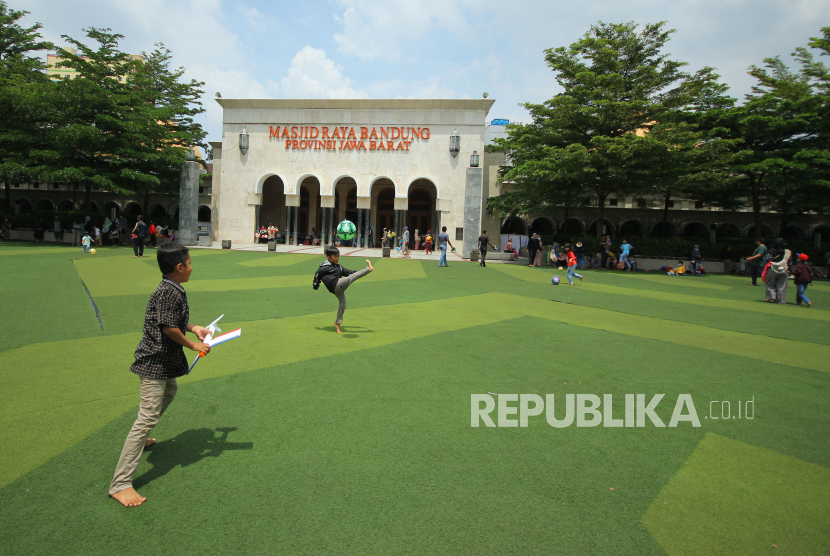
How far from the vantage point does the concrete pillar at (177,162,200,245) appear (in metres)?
31.0

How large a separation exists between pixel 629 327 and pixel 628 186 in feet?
57.4

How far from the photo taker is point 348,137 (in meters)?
33.6

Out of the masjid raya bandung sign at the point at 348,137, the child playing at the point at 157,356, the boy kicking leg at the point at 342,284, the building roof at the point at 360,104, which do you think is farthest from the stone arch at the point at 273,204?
the child playing at the point at 157,356

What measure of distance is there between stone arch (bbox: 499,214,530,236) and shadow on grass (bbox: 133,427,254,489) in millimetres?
32317

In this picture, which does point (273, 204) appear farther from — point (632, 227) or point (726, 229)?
point (726, 229)

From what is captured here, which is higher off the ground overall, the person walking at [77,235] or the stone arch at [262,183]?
the stone arch at [262,183]

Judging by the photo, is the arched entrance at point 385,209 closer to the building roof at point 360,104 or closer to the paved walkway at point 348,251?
the paved walkway at point 348,251

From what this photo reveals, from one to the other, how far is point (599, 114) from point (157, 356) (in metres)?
25.5

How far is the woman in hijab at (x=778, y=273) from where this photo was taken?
13148 millimetres

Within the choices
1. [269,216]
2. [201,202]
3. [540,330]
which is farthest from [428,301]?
[201,202]

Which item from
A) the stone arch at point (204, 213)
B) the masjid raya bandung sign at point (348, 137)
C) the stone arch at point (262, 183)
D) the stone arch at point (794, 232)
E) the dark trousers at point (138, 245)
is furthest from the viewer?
the stone arch at point (204, 213)

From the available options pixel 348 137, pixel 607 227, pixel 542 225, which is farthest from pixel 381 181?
pixel 607 227

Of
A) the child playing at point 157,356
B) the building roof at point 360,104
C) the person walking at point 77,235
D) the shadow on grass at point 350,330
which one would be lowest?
the shadow on grass at point 350,330

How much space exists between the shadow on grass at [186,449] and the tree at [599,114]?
2207 centimetres
